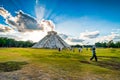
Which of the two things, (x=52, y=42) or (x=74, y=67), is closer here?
(x=74, y=67)

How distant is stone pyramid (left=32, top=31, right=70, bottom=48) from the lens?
418 ft

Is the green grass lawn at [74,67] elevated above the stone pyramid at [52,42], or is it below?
below

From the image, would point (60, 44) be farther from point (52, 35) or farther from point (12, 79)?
point (12, 79)

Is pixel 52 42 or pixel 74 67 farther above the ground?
pixel 52 42

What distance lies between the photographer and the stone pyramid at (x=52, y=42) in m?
127

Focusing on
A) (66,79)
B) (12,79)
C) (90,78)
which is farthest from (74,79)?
(12,79)

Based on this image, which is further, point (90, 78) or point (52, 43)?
point (52, 43)

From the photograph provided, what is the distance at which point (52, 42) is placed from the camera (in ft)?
428

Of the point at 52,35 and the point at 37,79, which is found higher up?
the point at 52,35

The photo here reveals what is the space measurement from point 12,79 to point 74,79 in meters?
4.25

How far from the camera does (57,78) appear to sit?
1252 cm

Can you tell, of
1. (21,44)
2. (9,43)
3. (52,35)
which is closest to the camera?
(52,35)

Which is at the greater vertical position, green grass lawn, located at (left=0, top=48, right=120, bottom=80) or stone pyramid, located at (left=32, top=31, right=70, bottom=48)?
stone pyramid, located at (left=32, top=31, right=70, bottom=48)

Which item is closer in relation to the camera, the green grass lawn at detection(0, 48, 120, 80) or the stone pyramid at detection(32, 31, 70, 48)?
the green grass lawn at detection(0, 48, 120, 80)
